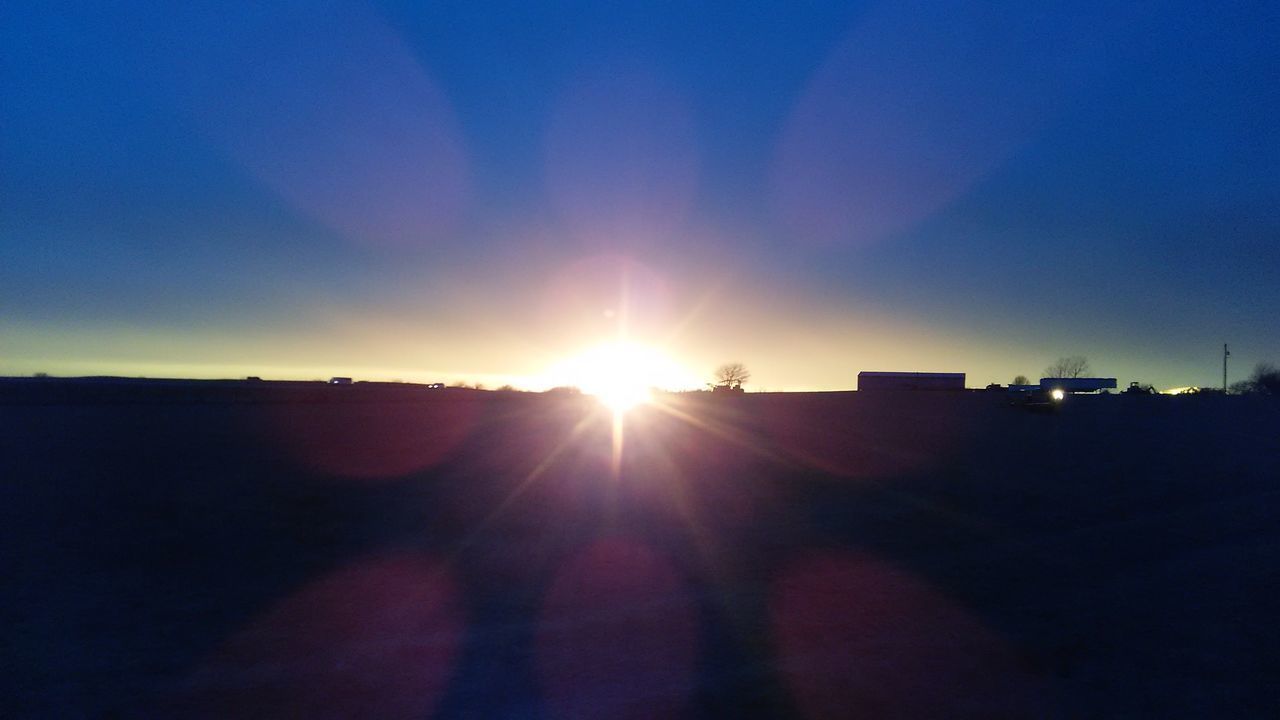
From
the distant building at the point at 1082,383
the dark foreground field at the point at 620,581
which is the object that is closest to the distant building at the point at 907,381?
the distant building at the point at 1082,383

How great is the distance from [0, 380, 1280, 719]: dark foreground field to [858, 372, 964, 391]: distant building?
62.3 metres

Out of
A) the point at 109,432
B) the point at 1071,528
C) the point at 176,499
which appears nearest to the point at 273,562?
the point at 176,499

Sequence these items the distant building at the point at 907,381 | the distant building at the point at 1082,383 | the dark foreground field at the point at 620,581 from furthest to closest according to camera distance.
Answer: the distant building at the point at 1082,383, the distant building at the point at 907,381, the dark foreground field at the point at 620,581

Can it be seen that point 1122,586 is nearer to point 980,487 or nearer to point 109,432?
point 980,487

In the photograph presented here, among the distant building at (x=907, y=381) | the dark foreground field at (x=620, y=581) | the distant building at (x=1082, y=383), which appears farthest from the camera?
the distant building at (x=1082, y=383)

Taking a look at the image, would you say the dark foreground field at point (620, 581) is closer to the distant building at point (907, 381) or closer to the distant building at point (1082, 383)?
the distant building at point (907, 381)

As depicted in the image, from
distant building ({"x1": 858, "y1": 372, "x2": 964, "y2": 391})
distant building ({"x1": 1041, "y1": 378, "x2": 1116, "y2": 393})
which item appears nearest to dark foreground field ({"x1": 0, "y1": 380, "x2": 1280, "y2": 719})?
distant building ({"x1": 858, "y1": 372, "x2": 964, "y2": 391})

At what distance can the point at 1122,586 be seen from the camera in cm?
1233

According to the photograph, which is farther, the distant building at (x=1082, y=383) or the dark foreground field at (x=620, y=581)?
the distant building at (x=1082, y=383)

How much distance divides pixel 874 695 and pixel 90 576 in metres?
10.4

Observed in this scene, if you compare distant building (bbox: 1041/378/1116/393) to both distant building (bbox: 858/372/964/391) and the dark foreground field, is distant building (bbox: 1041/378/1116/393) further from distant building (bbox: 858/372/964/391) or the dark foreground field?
the dark foreground field

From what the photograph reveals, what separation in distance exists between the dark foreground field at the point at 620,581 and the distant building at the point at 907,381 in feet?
204

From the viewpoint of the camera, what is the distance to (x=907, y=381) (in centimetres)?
9244

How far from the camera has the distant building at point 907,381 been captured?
9081cm
